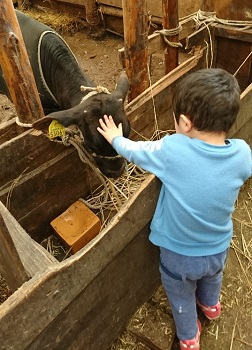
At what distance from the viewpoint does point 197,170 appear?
5.29ft

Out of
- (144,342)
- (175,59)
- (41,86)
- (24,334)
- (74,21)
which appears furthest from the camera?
(74,21)

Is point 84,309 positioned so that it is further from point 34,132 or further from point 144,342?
point 34,132

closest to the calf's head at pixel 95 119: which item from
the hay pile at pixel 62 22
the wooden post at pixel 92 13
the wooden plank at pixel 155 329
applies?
the wooden plank at pixel 155 329

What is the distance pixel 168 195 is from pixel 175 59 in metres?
2.23

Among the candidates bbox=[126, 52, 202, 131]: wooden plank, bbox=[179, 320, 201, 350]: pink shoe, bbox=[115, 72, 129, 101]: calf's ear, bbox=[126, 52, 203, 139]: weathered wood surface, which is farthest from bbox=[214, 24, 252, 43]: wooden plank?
bbox=[179, 320, 201, 350]: pink shoe

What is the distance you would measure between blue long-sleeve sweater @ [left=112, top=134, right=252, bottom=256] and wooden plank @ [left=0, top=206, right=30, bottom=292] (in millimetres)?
712

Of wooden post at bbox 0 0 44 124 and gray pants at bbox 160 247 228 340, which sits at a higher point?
wooden post at bbox 0 0 44 124

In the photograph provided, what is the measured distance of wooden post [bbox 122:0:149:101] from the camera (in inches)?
108

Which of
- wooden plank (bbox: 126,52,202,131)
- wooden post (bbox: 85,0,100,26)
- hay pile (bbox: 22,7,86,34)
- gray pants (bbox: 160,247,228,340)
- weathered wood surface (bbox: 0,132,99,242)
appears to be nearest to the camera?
gray pants (bbox: 160,247,228,340)

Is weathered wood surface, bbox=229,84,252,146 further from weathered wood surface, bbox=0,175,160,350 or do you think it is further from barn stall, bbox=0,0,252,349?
weathered wood surface, bbox=0,175,160,350

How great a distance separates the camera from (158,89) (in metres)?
3.07

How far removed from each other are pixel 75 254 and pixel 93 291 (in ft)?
1.11

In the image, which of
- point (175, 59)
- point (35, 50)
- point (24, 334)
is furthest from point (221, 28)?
point (24, 334)

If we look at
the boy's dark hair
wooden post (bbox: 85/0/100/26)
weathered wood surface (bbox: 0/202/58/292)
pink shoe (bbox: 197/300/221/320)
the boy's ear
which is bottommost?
pink shoe (bbox: 197/300/221/320)
